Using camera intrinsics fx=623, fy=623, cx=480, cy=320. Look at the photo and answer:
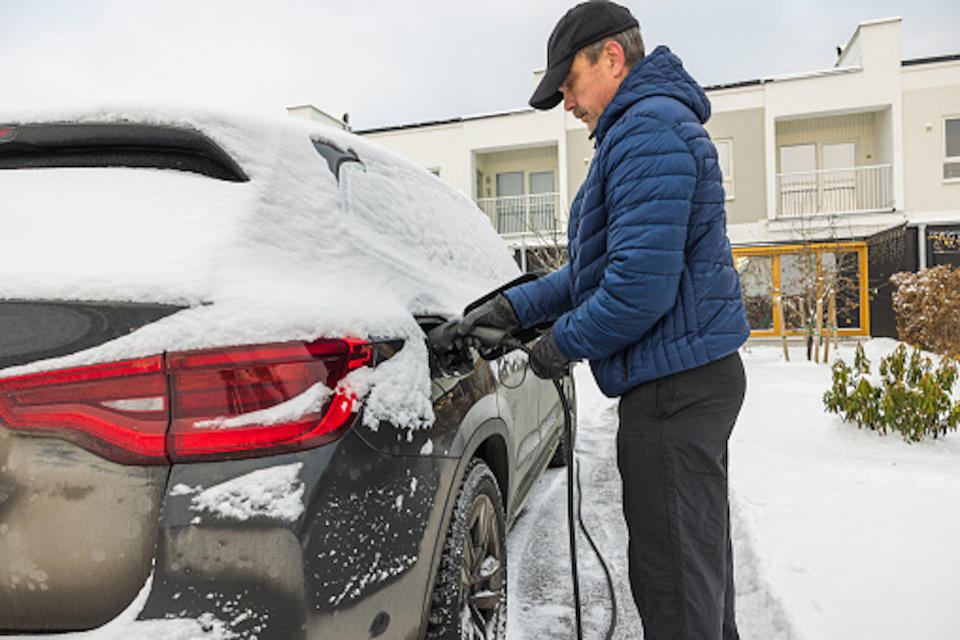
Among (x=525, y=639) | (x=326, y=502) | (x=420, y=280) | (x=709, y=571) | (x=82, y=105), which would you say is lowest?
(x=525, y=639)

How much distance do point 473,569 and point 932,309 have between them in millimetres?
10886

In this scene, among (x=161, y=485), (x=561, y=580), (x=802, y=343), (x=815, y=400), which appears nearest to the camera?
(x=161, y=485)

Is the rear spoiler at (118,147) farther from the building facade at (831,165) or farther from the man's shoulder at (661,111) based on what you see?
the building facade at (831,165)

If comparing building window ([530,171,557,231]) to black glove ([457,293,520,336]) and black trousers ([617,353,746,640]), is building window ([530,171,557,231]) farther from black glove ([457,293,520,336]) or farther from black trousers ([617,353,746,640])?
black trousers ([617,353,746,640])

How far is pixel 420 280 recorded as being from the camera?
1.88 meters

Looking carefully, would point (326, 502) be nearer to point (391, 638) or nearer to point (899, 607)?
point (391, 638)

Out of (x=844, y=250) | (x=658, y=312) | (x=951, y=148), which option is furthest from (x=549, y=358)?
(x=951, y=148)

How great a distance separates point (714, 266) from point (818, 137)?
19740 millimetres

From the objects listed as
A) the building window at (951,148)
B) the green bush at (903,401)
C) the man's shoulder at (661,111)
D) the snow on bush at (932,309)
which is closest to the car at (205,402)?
the man's shoulder at (661,111)

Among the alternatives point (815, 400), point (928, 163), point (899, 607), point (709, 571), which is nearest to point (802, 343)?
point (928, 163)

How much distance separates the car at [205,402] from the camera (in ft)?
3.57

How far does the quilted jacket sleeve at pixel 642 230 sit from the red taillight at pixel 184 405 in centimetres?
75

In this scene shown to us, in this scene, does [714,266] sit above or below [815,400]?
above

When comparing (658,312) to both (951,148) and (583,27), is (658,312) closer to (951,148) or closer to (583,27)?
(583,27)
